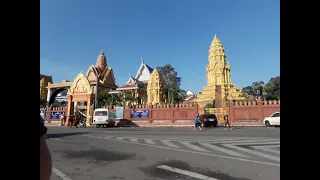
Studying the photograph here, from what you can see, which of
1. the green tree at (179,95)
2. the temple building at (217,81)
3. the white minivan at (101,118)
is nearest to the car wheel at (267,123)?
the temple building at (217,81)

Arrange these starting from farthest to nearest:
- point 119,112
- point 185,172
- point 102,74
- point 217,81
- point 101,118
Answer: point 102,74
point 217,81
point 119,112
point 101,118
point 185,172

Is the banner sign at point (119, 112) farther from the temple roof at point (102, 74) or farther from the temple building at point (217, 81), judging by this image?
the temple roof at point (102, 74)

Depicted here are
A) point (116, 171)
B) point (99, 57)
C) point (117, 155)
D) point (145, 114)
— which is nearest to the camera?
point (116, 171)

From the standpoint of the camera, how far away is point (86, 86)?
115ft

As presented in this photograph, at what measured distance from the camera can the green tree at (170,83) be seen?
47.6m

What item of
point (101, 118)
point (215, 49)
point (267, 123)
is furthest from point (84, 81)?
point (267, 123)

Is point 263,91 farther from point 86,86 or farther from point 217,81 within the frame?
point 86,86

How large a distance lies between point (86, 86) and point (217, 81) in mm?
21093

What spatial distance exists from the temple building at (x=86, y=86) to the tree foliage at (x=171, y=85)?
1276 cm
